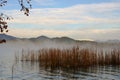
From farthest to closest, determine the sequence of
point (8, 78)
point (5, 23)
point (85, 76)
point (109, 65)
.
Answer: point (109, 65) < point (85, 76) < point (8, 78) < point (5, 23)

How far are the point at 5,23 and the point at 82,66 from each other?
15307 millimetres

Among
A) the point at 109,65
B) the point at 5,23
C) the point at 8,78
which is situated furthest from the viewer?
the point at 109,65

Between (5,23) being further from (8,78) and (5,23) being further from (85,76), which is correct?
(85,76)

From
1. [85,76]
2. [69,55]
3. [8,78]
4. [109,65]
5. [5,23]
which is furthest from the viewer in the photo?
[109,65]

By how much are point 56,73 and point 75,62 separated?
353 cm

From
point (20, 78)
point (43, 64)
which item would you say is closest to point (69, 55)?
point (43, 64)

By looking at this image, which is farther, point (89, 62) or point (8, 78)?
point (89, 62)

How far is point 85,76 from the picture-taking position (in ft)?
61.8

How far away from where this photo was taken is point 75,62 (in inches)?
911

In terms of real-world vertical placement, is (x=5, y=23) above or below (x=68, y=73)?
above

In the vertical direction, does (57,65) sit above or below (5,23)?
below

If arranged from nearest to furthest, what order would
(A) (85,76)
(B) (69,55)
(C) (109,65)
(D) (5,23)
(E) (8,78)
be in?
(D) (5,23), (E) (8,78), (A) (85,76), (B) (69,55), (C) (109,65)

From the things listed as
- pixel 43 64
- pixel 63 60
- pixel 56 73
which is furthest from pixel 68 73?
pixel 43 64

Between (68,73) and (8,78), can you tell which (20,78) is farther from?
(68,73)
